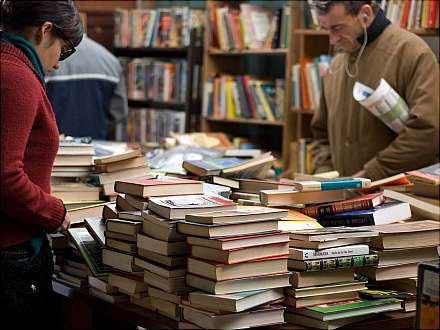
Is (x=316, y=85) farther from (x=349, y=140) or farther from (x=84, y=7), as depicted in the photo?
(x=84, y=7)

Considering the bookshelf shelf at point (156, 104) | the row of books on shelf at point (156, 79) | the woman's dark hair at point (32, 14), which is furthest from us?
the bookshelf shelf at point (156, 104)

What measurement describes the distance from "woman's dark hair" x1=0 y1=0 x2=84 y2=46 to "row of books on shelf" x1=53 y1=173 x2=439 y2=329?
500mm

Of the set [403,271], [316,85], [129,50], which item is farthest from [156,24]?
[403,271]

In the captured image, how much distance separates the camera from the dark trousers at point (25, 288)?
6.23 feet

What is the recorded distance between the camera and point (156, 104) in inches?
269

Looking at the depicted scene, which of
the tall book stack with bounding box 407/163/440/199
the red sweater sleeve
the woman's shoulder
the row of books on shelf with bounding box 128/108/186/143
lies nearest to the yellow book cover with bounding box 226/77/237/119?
the row of books on shelf with bounding box 128/108/186/143

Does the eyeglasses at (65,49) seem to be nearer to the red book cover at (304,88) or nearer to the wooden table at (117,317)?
the wooden table at (117,317)

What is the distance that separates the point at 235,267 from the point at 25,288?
0.50 meters

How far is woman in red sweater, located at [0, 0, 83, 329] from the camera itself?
5.64ft

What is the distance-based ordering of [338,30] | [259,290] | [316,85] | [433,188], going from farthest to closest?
[316,85] → [338,30] → [433,188] → [259,290]

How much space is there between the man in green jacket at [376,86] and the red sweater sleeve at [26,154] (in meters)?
1.84

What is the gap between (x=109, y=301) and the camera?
87.5 inches

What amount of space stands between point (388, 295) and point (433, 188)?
2.10 ft

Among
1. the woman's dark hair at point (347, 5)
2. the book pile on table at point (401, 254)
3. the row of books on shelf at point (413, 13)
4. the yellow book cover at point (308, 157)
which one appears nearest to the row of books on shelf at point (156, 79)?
the yellow book cover at point (308, 157)
